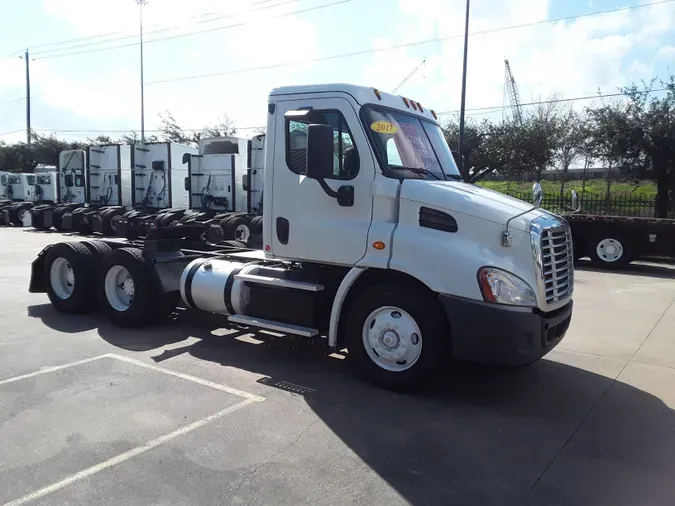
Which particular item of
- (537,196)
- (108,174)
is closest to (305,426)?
(537,196)

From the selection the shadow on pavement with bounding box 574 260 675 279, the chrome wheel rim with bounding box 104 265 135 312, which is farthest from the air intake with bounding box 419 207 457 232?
the shadow on pavement with bounding box 574 260 675 279

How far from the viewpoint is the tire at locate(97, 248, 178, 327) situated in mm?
7547

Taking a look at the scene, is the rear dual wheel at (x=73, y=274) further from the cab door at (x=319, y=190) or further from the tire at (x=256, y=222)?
the tire at (x=256, y=222)

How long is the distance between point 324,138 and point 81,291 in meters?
4.97

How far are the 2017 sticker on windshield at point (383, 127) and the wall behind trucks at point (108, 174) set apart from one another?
19152mm

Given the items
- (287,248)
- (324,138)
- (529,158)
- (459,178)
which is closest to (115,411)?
(287,248)

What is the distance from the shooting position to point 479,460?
4133 mm

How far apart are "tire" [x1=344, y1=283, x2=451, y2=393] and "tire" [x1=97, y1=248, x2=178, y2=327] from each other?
124 inches

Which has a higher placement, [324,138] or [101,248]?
[324,138]

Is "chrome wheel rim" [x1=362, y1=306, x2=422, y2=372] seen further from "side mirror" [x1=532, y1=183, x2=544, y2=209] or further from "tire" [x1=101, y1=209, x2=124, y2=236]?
"tire" [x1=101, y1=209, x2=124, y2=236]

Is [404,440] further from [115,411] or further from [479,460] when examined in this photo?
[115,411]

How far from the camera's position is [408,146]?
19.2 feet

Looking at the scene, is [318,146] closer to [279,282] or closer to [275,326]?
[279,282]

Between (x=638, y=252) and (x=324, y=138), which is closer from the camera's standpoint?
(x=324, y=138)
